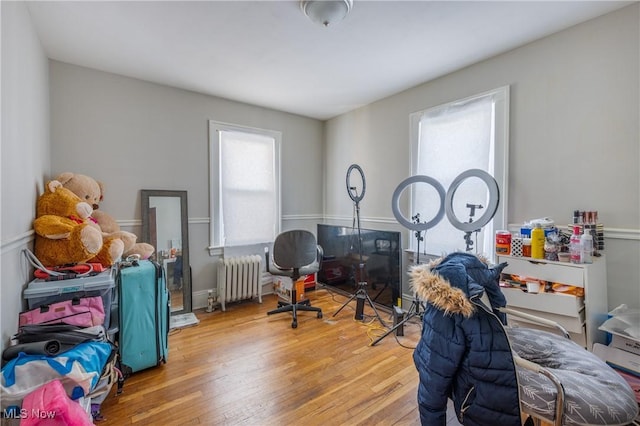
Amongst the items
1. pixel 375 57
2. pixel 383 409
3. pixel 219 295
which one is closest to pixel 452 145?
pixel 375 57

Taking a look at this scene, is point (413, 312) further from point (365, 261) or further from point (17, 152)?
point (17, 152)

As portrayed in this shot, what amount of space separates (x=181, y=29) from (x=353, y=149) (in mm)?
2353

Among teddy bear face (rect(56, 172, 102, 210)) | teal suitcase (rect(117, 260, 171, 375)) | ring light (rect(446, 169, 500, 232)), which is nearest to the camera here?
teal suitcase (rect(117, 260, 171, 375))

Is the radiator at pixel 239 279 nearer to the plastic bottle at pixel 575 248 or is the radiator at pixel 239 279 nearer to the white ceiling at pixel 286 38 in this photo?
the white ceiling at pixel 286 38

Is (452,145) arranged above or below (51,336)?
above

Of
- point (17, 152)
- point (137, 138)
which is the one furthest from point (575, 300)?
point (137, 138)

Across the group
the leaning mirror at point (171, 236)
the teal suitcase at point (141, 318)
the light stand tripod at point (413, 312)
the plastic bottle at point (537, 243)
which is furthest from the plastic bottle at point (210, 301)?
the plastic bottle at point (537, 243)

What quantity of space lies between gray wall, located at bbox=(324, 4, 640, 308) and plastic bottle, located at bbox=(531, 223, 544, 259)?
0.34 m

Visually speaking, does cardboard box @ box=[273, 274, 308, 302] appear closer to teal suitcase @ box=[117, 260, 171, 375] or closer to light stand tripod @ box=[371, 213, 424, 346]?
light stand tripod @ box=[371, 213, 424, 346]

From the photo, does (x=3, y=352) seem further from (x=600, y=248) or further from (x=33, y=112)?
(x=600, y=248)

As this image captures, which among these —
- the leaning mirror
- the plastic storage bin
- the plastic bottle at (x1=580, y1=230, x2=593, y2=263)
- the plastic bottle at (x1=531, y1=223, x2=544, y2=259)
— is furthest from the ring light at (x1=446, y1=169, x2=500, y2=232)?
the leaning mirror

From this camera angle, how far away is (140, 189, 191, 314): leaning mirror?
290cm

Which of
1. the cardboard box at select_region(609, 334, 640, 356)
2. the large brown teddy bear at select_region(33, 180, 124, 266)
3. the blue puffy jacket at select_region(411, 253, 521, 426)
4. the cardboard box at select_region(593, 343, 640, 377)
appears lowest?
the cardboard box at select_region(593, 343, 640, 377)

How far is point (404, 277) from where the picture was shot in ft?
10.4
